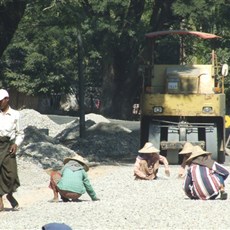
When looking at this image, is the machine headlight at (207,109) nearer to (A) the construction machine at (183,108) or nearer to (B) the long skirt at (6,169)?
(A) the construction machine at (183,108)

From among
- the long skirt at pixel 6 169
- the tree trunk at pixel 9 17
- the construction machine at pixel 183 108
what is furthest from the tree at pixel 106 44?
the long skirt at pixel 6 169

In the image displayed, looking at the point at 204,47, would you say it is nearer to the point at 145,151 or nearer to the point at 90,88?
the point at 90,88

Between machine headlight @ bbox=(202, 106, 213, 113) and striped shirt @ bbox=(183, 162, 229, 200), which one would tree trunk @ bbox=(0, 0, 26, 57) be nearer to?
machine headlight @ bbox=(202, 106, 213, 113)

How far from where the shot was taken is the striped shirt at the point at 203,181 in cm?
1338

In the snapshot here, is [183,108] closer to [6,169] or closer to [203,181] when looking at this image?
[203,181]

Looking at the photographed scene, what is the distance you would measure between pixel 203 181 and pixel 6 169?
119 inches

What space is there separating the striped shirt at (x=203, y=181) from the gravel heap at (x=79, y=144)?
28.2 ft

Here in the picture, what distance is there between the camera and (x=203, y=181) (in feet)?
43.8

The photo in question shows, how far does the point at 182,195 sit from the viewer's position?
1462 centimetres

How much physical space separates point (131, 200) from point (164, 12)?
98.5 feet

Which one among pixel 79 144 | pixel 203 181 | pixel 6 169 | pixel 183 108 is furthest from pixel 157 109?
pixel 6 169

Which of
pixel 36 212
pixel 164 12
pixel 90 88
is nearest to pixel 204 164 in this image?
pixel 36 212

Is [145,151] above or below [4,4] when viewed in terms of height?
below

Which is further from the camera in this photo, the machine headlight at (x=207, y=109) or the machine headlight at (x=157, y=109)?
the machine headlight at (x=157, y=109)
